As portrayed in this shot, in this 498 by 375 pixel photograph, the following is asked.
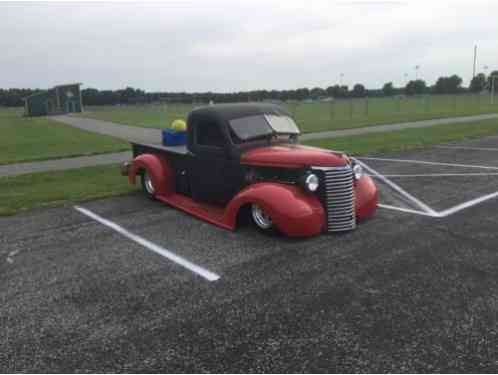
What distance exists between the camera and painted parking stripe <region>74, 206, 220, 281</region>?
4.29m

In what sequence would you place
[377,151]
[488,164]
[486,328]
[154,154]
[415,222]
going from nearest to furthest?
[486,328], [415,222], [154,154], [488,164], [377,151]

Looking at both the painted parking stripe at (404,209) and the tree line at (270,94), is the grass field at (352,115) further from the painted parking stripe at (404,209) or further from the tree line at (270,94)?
the tree line at (270,94)

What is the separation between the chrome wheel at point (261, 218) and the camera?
525 centimetres

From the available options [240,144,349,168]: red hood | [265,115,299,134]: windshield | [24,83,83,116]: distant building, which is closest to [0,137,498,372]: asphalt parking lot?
[240,144,349,168]: red hood

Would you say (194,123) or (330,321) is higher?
(194,123)

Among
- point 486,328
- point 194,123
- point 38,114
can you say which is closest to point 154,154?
point 194,123

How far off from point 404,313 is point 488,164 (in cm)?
867

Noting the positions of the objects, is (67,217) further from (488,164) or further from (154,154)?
(488,164)

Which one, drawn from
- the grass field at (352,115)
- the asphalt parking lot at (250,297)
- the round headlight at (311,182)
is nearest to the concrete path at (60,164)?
the asphalt parking lot at (250,297)

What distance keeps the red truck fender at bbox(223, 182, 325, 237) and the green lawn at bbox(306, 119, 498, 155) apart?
8.19 m

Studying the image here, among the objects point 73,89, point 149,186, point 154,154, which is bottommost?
point 149,186

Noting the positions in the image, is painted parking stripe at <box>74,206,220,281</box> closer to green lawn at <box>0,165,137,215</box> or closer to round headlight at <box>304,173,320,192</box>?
green lawn at <box>0,165,137,215</box>

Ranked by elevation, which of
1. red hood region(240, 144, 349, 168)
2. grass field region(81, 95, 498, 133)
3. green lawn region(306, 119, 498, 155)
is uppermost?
grass field region(81, 95, 498, 133)

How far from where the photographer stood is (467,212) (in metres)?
6.22
